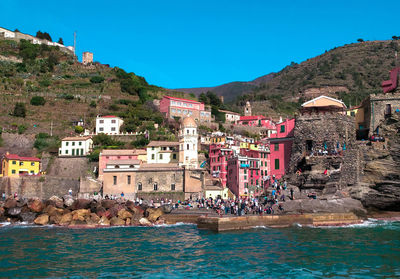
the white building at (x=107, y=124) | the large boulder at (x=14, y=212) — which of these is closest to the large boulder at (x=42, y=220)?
the large boulder at (x=14, y=212)

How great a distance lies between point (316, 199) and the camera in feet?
132

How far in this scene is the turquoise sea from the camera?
19.7 m

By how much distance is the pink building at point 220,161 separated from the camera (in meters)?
54.7

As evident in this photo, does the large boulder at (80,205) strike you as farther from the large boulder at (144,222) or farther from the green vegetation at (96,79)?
the green vegetation at (96,79)

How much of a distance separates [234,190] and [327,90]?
74201 millimetres

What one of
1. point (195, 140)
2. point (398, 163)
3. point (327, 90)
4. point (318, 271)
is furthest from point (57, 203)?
point (327, 90)

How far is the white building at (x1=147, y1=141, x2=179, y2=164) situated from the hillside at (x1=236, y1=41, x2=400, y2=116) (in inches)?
1973

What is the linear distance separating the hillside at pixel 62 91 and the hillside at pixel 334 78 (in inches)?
1436

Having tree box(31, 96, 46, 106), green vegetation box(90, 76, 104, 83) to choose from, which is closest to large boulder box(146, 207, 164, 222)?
tree box(31, 96, 46, 106)

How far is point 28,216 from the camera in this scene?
133 ft

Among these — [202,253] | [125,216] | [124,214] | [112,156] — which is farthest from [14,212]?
[202,253]

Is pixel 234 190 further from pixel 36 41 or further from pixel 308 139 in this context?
pixel 36 41

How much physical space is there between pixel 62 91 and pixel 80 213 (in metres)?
49.5

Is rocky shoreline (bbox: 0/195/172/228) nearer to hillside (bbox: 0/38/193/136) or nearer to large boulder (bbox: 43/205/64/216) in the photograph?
large boulder (bbox: 43/205/64/216)
